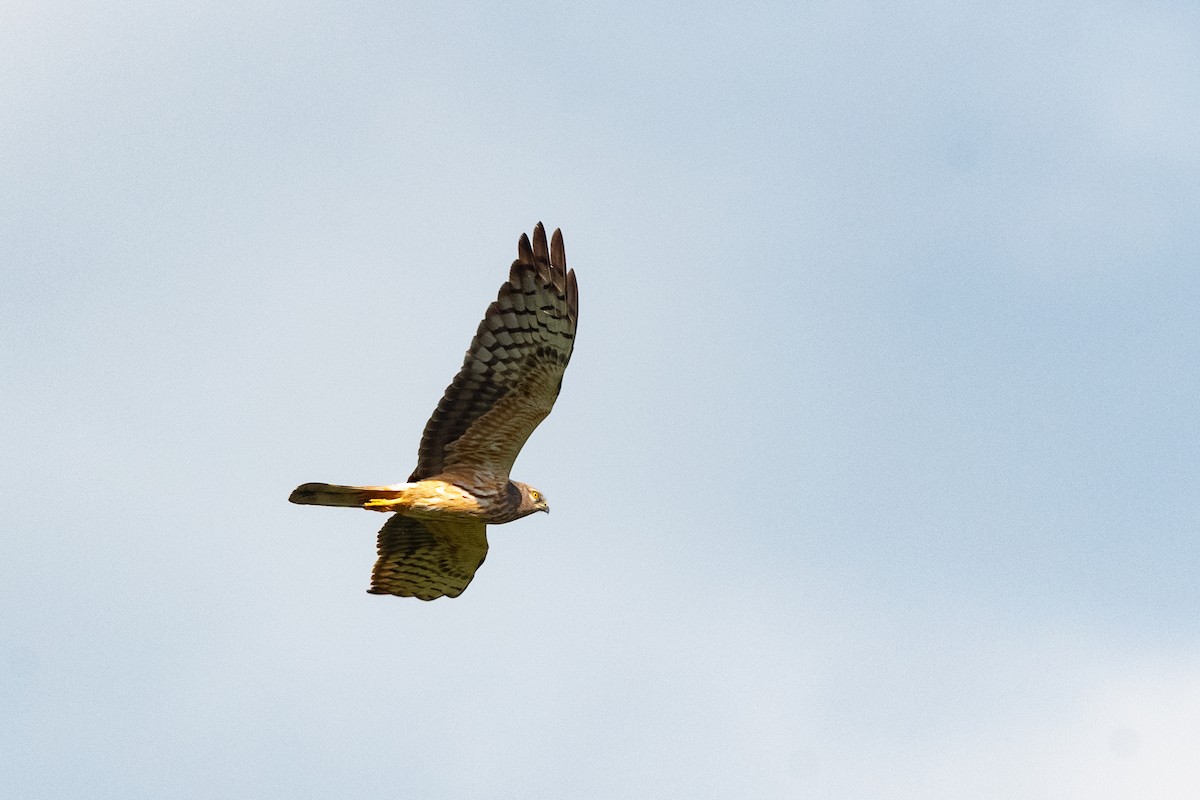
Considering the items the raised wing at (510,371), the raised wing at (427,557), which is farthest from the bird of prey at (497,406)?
the raised wing at (427,557)

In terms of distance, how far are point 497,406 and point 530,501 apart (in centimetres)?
117

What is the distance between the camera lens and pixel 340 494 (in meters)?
14.3

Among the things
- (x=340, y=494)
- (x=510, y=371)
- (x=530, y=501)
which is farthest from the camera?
(x=530, y=501)

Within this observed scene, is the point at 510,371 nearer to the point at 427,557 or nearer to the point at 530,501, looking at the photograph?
the point at 530,501

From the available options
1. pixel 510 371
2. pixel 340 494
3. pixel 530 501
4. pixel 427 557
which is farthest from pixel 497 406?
pixel 427 557

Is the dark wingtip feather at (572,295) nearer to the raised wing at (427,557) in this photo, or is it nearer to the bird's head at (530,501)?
the bird's head at (530,501)

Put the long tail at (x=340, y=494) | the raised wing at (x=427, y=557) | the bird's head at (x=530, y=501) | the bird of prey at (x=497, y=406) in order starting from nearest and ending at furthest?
the long tail at (x=340, y=494) < the bird of prey at (x=497, y=406) < the bird's head at (x=530, y=501) < the raised wing at (x=427, y=557)

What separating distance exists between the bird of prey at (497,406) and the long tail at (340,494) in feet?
0.03

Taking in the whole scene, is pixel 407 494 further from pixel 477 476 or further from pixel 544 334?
pixel 544 334

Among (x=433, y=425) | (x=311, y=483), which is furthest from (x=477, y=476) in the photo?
(x=311, y=483)

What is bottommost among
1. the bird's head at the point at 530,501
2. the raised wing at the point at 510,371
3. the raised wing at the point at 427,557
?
the raised wing at the point at 427,557

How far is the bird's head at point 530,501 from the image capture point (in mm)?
15484

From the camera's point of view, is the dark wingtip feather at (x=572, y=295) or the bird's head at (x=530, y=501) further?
the bird's head at (x=530, y=501)

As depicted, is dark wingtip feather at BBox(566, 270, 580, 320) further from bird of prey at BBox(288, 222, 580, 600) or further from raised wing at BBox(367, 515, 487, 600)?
raised wing at BBox(367, 515, 487, 600)
